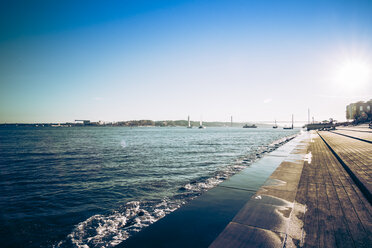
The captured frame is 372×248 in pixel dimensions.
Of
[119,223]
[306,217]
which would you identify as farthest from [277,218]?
[119,223]

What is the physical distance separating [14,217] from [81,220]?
8.52ft

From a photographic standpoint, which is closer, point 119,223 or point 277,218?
point 277,218

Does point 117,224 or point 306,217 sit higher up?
point 306,217

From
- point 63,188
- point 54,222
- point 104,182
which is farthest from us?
point 104,182

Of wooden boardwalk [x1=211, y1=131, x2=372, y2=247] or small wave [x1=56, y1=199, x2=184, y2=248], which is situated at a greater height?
wooden boardwalk [x1=211, y1=131, x2=372, y2=247]

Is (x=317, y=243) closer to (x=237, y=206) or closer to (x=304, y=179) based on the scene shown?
(x=237, y=206)

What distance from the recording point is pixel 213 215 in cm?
470

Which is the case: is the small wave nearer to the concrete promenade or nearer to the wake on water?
the wake on water

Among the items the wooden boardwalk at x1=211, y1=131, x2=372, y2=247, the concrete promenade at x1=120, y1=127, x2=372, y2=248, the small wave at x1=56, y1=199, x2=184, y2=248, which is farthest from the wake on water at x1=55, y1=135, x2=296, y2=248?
the wooden boardwalk at x1=211, y1=131, x2=372, y2=247

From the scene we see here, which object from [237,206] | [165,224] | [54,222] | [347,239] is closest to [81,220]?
[54,222]

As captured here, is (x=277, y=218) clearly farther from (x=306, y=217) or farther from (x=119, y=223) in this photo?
(x=119, y=223)

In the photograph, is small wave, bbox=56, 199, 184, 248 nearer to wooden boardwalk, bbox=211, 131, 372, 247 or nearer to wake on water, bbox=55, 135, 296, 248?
wake on water, bbox=55, 135, 296, 248

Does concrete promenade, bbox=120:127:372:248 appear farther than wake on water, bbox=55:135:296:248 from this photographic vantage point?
No

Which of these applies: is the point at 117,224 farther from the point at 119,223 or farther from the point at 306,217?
the point at 306,217
